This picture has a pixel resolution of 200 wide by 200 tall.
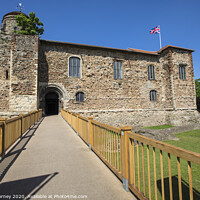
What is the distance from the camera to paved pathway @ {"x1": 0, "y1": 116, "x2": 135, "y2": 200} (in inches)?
93.0

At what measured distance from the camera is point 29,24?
21.7 m

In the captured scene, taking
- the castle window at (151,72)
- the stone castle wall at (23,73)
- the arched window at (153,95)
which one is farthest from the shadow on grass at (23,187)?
the castle window at (151,72)

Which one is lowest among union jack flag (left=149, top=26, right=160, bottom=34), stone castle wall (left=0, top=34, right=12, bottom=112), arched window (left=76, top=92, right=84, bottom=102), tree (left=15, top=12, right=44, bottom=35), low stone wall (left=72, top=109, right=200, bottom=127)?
low stone wall (left=72, top=109, right=200, bottom=127)

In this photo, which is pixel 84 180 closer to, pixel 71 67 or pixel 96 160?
pixel 96 160

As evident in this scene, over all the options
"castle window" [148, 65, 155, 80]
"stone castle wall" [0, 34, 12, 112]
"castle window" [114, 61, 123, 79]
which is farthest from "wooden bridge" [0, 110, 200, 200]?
"castle window" [148, 65, 155, 80]

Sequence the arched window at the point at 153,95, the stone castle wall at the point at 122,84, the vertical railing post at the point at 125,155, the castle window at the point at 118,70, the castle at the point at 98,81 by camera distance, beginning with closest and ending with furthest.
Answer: the vertical railing post at the point at 125,155, the castle at the point at 98,81, the stone castle wall at the point at 122,84, the castle window at the point at 118,70, the arched window at the point at 153,95

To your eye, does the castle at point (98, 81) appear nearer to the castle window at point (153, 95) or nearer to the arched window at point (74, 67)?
the arched window at point (74, 67)

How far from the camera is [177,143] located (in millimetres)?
9250

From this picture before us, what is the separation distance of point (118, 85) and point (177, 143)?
10.7 meters

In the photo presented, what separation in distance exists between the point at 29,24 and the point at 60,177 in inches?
1002

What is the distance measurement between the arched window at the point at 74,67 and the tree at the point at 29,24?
9835 mm

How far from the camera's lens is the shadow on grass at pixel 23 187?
7.68 ft

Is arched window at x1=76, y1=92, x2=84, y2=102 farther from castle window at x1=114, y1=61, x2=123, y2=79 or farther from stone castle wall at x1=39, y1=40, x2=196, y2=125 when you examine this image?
castle window at x1=114, y1=61, x2=123, y2=79

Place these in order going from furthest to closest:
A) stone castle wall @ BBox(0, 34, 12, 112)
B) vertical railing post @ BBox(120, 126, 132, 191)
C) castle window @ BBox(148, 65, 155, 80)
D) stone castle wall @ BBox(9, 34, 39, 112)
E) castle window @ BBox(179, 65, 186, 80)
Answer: castle window @ BBox(148, 65, 155, 80) < castle window @ BBox(179, 65, 186, 80) < stone castle wall @ BBox(0, 34, 12, 112) < stone castle wall @ BBox(9, 34, 39, 112) < vertical railing post @ BBox(120, 126, 132, 191)
